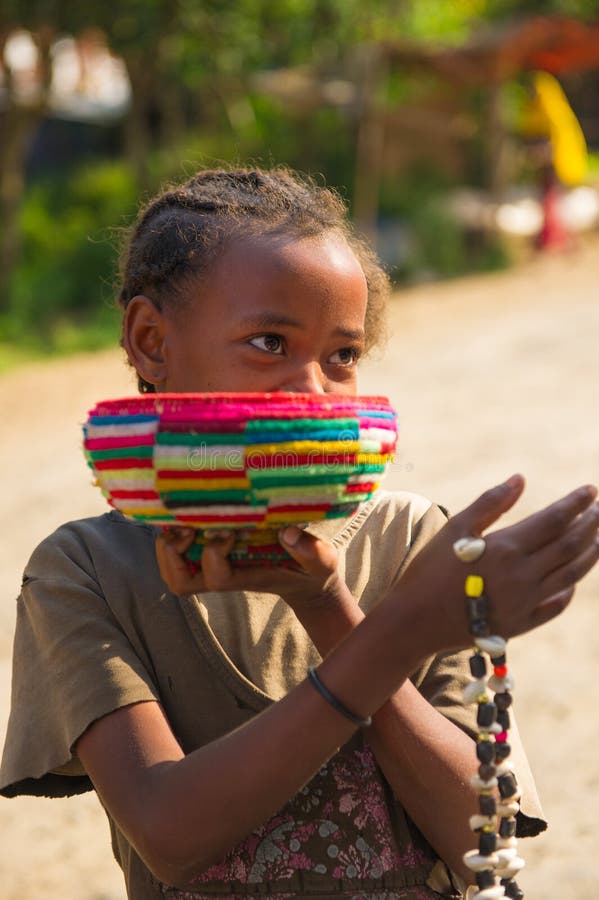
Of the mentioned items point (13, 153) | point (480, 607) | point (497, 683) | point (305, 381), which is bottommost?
point (497, 683)

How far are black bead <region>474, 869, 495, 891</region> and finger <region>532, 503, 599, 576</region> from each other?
15.7 inches

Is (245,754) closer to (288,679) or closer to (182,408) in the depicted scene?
(288,679)

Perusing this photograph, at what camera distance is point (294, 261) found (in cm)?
163

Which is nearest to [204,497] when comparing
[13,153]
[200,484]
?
[200,484]

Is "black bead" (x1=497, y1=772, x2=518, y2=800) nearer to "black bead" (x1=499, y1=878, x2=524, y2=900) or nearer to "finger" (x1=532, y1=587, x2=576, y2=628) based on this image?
"black bead" (x1=499, y1=878, x2=524, y2=900)

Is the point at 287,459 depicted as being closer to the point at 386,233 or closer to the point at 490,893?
the point at 490,893

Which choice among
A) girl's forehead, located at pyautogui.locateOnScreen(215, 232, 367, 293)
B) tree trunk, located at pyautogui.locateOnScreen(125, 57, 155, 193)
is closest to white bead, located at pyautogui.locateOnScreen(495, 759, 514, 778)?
girl's forehead, located at pyautogui.locateOnScreen(215, 232, 367, 293)

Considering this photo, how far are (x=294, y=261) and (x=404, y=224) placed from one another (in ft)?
48.7

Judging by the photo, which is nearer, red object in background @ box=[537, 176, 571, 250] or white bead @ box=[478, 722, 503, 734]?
white bead @ box=[478, 722, 503, 734]

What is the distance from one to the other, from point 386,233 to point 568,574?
48.5 ft

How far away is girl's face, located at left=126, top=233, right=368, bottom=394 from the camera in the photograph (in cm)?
160

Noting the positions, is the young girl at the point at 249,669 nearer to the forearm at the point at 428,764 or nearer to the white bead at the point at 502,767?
the forearm at the point at 428,764

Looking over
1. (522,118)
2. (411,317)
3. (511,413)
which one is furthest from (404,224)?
(511,413)

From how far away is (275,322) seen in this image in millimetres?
1593
